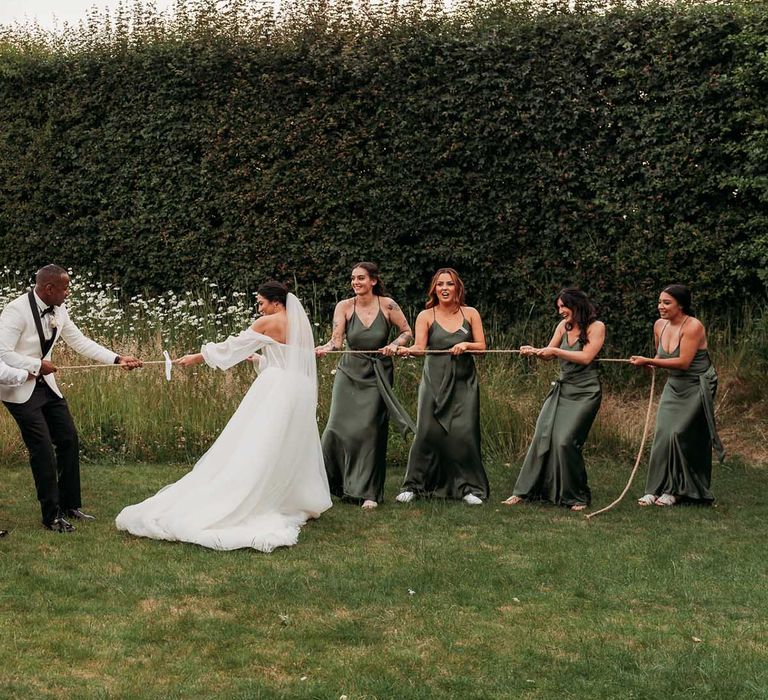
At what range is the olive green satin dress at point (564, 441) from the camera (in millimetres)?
9406

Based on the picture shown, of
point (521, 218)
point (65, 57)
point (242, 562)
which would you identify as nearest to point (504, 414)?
point (521, 218)

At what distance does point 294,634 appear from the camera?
5.95 metres

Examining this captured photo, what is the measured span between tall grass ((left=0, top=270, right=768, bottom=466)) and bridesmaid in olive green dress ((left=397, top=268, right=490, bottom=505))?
70.5 inches

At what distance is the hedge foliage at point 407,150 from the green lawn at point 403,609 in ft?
15.7

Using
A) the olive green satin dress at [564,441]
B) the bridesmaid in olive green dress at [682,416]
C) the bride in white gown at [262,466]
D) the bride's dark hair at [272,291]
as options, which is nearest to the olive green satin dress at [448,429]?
the olive green satin dress at [564,441]

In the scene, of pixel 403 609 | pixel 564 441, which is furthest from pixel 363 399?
pixel 403 609

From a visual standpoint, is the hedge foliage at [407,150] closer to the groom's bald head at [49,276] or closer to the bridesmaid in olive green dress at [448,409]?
the bridesmaid in olive green dress at [448,409]

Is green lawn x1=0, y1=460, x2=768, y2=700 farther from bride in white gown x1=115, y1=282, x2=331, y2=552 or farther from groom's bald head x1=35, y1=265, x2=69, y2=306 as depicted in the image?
groom's bald head x1=35, y1=265, x2=69, y2=306

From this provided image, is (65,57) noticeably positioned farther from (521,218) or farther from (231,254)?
(521,218)

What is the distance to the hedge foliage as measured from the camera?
12664 millimetres

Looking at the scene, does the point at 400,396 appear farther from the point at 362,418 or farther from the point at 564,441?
the point at 564,441

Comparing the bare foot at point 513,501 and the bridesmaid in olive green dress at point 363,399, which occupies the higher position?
the bridesmaid in olive green dress at point 363,399

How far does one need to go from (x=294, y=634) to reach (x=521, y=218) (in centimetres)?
850

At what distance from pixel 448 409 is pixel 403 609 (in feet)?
11.2
